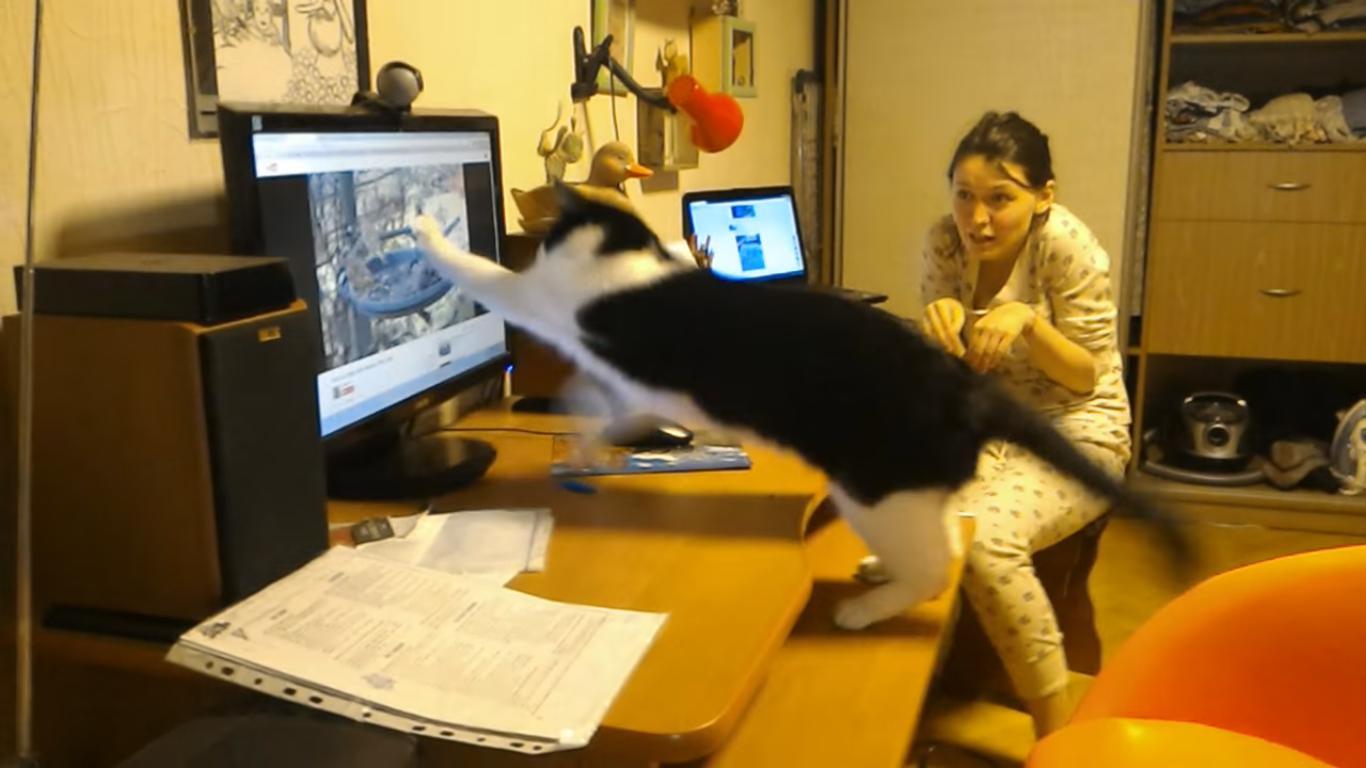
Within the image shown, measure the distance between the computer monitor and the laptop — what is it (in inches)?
36.1

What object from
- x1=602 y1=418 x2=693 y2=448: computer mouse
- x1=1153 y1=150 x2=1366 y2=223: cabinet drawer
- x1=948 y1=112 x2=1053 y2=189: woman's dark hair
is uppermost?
x1=948 y1=112 x2=1053 y2=189: woman's dark hair

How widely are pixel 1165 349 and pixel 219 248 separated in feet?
8.54

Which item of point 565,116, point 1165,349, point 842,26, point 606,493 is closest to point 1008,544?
point 606,493

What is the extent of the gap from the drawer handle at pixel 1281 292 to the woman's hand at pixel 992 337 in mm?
1775

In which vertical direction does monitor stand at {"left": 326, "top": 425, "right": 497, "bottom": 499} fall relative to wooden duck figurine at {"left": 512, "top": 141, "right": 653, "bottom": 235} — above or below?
below

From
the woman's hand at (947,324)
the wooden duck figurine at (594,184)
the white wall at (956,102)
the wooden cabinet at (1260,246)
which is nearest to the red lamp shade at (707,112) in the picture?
the wooden duck figurine at (594,184)

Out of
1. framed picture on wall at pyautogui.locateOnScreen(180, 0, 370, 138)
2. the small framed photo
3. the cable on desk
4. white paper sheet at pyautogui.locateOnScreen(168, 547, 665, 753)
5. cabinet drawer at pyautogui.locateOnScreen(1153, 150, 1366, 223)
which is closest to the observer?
white paper sheet at pyautogui.locateOnScreen(168, 547, 665, 753)

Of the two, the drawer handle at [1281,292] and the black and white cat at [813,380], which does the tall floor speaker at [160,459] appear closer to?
the black and white cat at [813,380]

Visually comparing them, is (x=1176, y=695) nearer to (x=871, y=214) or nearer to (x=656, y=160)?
(x=656, y=160)

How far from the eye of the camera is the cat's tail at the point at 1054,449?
103 centimetres

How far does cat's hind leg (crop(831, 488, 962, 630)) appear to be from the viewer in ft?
3.36

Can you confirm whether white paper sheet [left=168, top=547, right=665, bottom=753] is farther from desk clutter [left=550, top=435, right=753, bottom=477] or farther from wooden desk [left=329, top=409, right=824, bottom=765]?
desk clutter [left=550, top=435, right=753, bottom=477]

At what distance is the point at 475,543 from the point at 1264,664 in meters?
0.74

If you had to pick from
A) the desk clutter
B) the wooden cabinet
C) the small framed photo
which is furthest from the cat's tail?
the wooden cabinet
